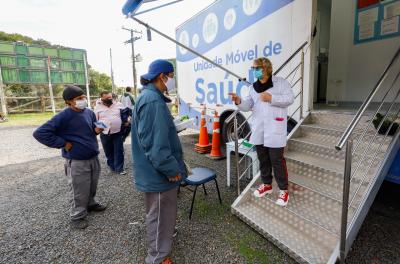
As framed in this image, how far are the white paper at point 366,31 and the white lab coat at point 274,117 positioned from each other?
8.46ft

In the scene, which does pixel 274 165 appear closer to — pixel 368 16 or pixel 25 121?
pixel 368 16

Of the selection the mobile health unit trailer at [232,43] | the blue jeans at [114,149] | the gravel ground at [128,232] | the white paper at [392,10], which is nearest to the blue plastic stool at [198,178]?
the gravel ground at [128,232]

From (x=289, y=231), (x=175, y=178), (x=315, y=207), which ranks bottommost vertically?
(x=289, y=231)

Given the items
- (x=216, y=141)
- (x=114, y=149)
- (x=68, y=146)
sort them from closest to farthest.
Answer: (x=68, y=146) < (x=114, y=149) < (x=216, y=141)

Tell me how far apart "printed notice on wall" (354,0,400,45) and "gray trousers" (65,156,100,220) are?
4.67 meters

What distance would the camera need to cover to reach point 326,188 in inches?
98.3

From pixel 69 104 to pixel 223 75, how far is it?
9.81 feet

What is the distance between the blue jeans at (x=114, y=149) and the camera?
4.47 m

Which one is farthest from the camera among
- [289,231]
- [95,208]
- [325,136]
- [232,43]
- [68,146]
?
[232,43]

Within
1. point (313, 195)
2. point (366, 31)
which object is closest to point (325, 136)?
point (313, 195)

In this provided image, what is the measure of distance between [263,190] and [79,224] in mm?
2225

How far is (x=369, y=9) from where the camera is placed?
12.7 feet

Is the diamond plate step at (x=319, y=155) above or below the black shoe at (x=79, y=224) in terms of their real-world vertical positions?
above

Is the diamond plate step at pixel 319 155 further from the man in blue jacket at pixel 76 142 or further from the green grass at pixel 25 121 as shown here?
the green grass at pixel 25 121
